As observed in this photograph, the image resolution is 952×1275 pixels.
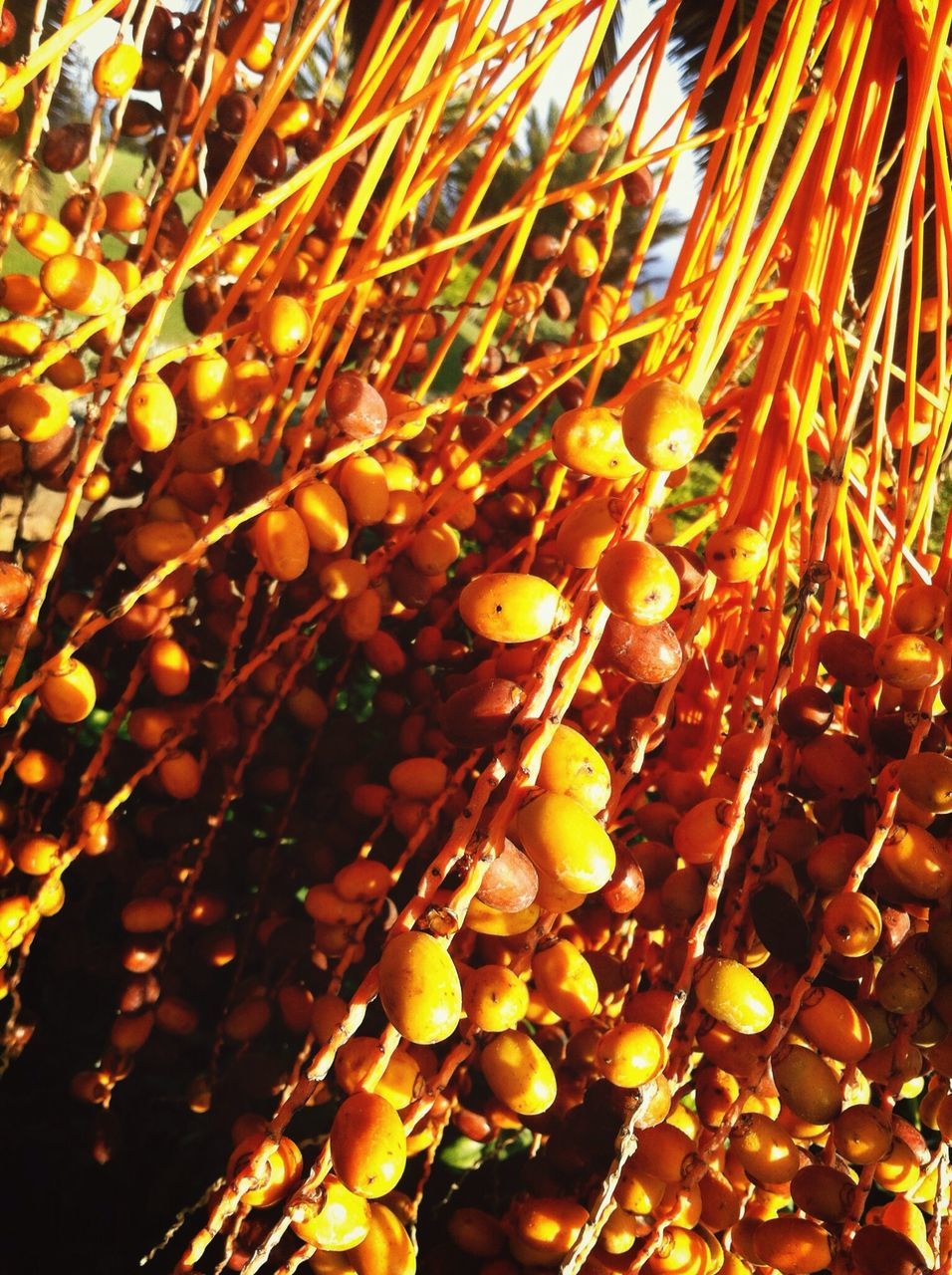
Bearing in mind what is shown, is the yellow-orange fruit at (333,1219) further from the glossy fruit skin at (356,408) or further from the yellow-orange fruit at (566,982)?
the glossy fruit skin at (356,408)

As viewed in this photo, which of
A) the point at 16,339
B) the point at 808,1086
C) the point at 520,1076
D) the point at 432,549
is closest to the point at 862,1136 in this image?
the point at 808,1086

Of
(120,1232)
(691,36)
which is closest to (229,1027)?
(120,1232)

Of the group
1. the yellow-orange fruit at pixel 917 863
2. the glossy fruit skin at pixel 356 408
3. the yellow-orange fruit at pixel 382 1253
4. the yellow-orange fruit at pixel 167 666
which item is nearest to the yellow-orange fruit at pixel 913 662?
the yellow-orange fruit at pixel 917 863

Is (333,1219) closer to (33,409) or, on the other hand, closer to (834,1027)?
(834,1027)

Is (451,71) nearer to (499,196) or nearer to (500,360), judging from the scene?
(500,360)

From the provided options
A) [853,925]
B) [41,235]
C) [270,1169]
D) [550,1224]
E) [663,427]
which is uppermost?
[663,427]

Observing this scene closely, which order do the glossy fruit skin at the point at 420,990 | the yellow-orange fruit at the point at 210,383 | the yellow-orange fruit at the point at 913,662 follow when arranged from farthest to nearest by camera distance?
the yellow-orange fruit at the point at 210,383 → the yellow-orange fruit at the point at 913,662 → the glossy fruit skin at the point at 420,990

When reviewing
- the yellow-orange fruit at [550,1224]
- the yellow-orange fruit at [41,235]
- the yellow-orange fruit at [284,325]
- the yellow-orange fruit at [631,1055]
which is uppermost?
the yellow-orange fruit at [284,325]
